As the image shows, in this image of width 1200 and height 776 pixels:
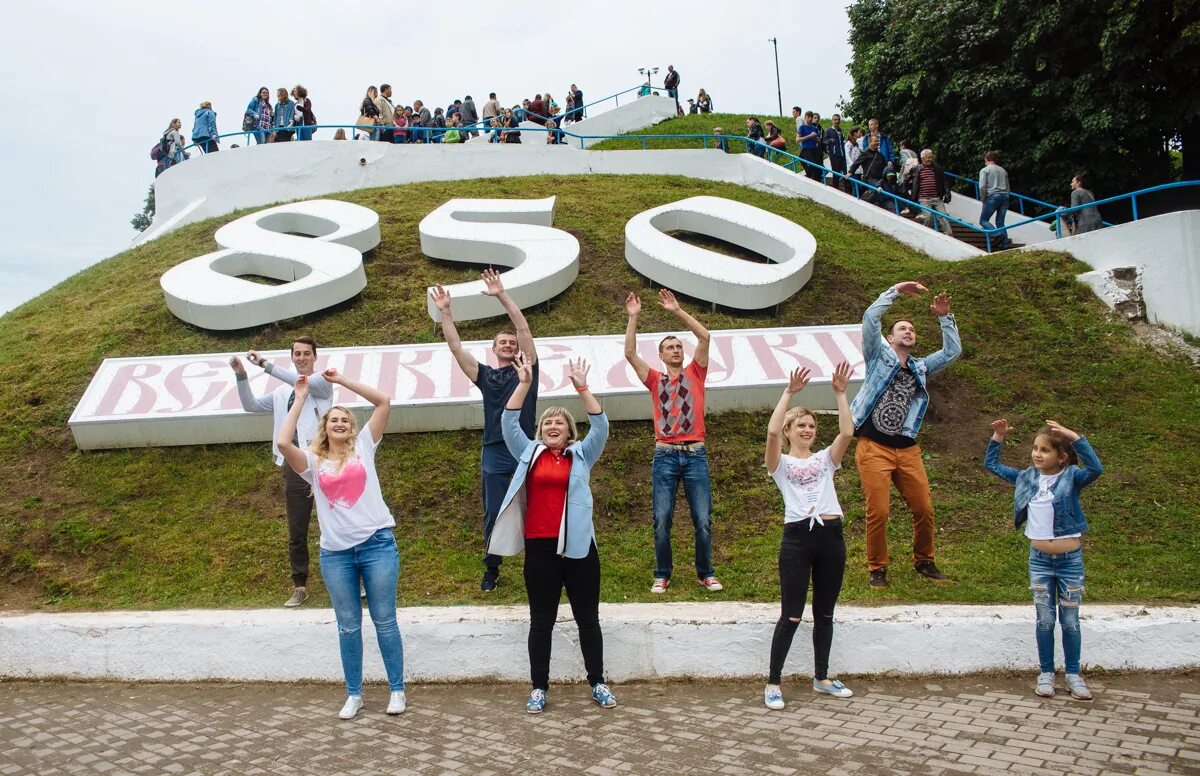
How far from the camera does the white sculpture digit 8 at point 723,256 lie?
1255 centimetres

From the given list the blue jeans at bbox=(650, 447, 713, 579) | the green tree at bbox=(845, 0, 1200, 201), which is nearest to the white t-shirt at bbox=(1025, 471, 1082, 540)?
the blue jeans at bbox=(650, 447, 713, 579)

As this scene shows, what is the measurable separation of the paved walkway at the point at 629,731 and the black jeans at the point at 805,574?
1.21 ft

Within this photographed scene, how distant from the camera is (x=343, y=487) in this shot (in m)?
5.09

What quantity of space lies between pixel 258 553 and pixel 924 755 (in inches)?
225

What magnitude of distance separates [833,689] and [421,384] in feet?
20.2

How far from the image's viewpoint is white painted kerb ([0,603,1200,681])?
570 centimetres

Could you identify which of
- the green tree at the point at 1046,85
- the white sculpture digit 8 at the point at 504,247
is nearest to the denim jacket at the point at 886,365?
the white sculpture digit 8 at the point at 504,247

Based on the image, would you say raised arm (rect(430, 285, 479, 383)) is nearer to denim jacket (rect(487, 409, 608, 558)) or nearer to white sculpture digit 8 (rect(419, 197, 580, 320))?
denim jacket (rect(487, 409, 608, 558))

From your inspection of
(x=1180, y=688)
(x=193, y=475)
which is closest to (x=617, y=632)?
(x=1180, y=688)

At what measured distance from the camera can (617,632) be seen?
5.82 metres

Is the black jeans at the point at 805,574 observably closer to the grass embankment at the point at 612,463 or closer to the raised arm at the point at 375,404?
the grass embankment at the point at 612,463

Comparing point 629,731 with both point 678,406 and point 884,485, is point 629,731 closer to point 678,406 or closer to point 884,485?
point 678,406

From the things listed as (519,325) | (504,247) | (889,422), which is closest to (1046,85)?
(504,247)

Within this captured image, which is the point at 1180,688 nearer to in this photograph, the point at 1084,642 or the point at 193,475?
the point at 1084,642
